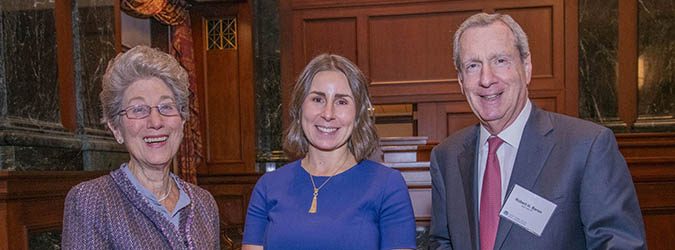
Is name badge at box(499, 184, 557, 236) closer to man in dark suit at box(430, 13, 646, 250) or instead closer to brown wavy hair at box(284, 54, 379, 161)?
man in dark suit at box(430, 13, 646, 250)

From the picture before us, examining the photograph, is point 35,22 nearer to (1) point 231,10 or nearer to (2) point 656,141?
(1) point 231,10

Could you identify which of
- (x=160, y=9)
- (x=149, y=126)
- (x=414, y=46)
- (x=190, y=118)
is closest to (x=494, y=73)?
(x=149, y=126)

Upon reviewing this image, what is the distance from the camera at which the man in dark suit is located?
4.81 feet

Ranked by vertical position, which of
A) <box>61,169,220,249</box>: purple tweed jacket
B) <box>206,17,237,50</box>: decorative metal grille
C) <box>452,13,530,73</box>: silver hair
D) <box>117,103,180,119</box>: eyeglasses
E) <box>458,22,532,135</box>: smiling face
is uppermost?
<box>206,17,237,50</box>: decorative metal grille

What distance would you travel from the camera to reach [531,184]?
5.14 feet

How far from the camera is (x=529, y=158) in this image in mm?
1599

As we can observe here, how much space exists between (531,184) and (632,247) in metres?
0.29

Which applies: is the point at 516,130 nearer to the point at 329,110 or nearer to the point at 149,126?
the point at 329,110

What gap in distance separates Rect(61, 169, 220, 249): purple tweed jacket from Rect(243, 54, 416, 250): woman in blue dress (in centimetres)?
20

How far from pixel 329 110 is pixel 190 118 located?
499 cm

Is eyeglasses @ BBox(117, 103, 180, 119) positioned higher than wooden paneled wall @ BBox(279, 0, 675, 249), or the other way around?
wooden paneled wall @ BBox(279, 0, 675, 249)

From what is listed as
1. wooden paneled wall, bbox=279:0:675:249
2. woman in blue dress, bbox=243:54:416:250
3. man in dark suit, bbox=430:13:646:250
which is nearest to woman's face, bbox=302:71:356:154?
woman in blue dress, bbox=243:54:416:250

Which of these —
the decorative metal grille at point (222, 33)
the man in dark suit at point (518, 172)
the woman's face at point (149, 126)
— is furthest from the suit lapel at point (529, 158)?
the decorative metal grille at point (222, 33)

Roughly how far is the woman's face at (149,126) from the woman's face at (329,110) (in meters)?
0.41
